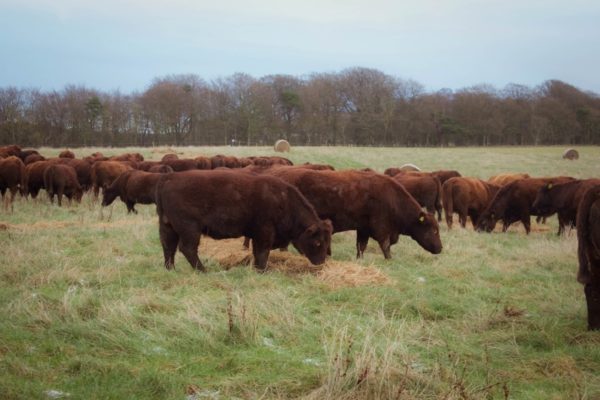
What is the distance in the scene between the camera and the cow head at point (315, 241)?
31.4 feet

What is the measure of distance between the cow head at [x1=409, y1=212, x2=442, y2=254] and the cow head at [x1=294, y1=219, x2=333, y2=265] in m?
2.86

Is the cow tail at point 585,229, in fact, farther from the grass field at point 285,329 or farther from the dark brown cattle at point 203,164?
the dark brown cattle at point 203,164

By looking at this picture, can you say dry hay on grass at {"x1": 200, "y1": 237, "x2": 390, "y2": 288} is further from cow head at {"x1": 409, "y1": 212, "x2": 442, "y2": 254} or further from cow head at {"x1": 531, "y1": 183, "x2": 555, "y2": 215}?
cow head at {"x1": 531, "y1": 183, "x2": 555, "y2": 215}

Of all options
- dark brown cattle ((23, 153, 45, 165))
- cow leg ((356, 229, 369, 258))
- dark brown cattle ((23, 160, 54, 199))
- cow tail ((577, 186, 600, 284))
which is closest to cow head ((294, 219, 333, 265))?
cow leg ((356, 229, 369, 258))

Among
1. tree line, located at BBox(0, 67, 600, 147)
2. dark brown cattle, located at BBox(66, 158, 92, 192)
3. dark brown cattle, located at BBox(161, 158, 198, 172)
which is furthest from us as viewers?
tree line, located at BBox(0, 67, 600, 147)

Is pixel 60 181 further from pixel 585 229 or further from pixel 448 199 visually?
pixel 585 229

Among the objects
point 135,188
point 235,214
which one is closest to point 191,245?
point 235,214

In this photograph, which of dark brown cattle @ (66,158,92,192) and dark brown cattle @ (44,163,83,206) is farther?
dark brown cattle @ (66,158,92,192)

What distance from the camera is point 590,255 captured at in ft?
20.1

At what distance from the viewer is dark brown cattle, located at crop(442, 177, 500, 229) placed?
1812 cm

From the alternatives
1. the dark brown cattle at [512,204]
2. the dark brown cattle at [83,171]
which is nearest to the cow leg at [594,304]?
the dark brown cattle at [512,204]

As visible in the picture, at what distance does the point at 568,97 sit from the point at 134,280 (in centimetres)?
10596

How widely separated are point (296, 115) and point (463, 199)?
206ft

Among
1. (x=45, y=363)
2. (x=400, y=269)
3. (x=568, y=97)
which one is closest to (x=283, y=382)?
(x=45, y=363)
